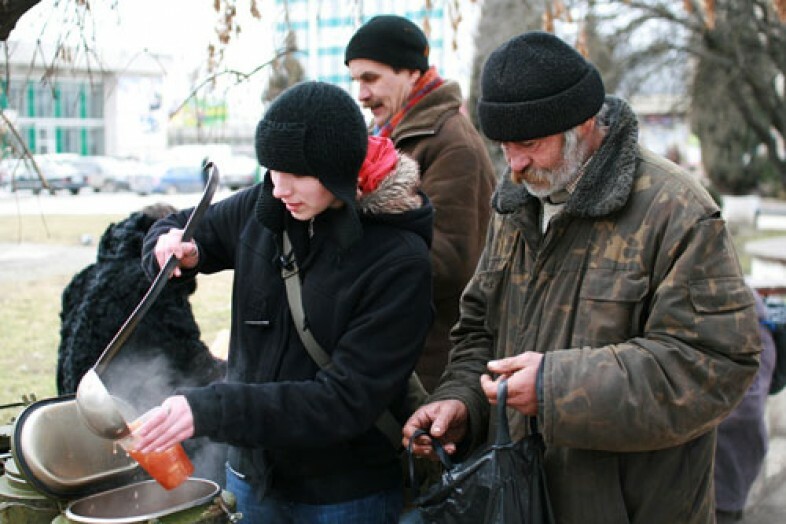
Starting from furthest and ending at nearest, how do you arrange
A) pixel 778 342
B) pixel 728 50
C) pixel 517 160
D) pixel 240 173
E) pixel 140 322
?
pixel 240 173, pixel 728 50, pixel 778 342, pixel 140 322, pixel 517 160

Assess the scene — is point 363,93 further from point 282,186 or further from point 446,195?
point 282,186

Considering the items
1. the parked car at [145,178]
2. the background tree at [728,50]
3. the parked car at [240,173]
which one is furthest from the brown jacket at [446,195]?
the parked car at [145,178]

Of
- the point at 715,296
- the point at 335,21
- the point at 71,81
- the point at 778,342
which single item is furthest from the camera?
the point at 335,21

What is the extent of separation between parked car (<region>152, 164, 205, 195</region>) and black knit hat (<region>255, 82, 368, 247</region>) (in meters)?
25.7

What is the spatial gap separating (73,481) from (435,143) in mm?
1604

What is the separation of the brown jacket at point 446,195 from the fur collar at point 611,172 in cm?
106

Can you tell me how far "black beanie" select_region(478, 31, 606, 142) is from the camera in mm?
1952

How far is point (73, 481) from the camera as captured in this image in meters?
2.16

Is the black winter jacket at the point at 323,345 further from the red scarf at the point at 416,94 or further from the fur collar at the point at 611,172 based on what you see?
the red scarf at the point at 416,94

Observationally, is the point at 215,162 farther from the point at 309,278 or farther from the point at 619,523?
the point at 619,523

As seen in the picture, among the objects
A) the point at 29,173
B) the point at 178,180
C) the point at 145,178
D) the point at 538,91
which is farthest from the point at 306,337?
the point at 145,178

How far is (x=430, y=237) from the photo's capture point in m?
2.24

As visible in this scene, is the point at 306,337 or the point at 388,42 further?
the point at 388,42

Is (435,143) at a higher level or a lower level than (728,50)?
lower
